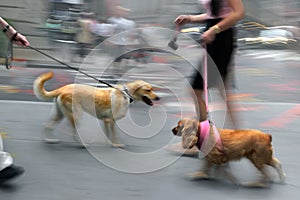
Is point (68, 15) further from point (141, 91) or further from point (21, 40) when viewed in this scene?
point (21, 40)

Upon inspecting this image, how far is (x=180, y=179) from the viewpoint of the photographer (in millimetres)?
4707

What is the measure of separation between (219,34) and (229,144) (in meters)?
0.96

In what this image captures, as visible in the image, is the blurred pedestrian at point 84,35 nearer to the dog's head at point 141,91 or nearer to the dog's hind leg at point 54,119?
the dog's hind leg at point 54,119

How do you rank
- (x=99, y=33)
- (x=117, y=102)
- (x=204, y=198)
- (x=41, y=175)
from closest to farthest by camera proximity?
(x=204, y=198), (x=41, y=175), (x=117, y=102), (x=99, y=33)

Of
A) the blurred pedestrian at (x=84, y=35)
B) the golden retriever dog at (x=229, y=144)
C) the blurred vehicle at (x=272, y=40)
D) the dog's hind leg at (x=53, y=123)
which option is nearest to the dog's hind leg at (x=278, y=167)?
the golden retriever dog at (x=229, y=144)

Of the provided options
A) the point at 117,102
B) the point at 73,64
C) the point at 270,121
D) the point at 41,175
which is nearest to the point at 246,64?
the point at 73,64

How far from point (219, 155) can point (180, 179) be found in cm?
44

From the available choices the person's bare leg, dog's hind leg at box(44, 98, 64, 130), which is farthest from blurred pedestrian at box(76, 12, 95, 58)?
the person's bare leg

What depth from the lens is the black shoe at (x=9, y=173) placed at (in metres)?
4.27

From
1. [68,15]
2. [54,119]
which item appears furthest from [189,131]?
[68,15]

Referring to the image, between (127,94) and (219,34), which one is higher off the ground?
(219,34)

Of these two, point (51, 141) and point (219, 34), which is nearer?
point (219, 34)

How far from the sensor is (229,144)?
4.46 metres

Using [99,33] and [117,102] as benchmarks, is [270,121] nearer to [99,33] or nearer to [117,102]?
[117,102]
